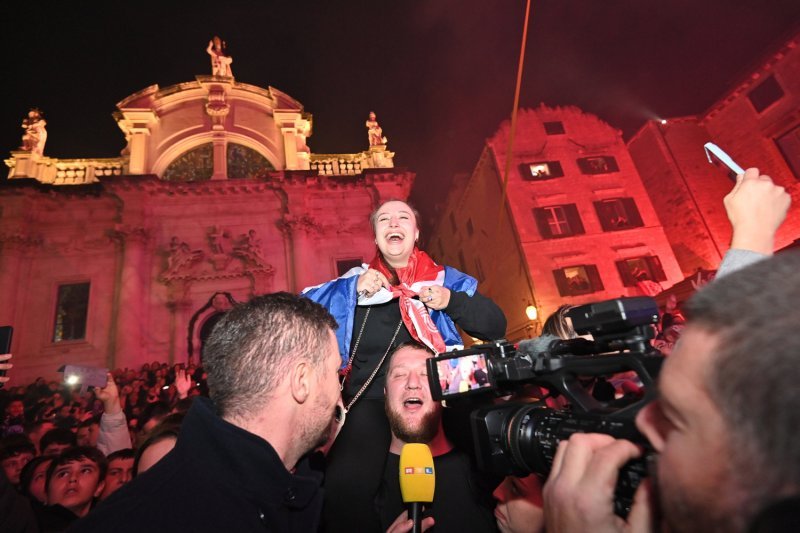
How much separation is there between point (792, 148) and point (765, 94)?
2.86 meters

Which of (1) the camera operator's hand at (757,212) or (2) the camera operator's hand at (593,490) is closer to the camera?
(2) the camera operator's hand at (593,490)

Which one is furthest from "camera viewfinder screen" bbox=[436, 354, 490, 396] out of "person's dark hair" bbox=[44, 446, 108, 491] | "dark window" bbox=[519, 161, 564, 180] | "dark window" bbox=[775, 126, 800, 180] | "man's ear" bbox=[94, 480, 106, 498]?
"dark window" bbox=[775, 126, 800, 180]

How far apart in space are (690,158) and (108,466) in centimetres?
2746

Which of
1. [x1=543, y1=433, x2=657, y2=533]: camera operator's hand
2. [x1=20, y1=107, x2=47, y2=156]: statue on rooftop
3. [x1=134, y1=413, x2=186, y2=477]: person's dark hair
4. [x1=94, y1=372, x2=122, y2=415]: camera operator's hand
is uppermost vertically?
[x1=20, y1=107, x2=47, y2=156]: statue on rooftop

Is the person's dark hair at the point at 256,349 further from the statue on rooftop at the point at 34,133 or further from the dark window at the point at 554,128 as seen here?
the dark window at the point at 554,128

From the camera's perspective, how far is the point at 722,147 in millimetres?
20250

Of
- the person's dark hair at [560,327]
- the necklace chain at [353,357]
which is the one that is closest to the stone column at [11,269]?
the necklace chain at [353,357]

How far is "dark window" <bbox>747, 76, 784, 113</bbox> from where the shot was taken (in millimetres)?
17500

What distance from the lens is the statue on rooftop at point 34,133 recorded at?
746 inches

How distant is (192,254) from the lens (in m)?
17.6

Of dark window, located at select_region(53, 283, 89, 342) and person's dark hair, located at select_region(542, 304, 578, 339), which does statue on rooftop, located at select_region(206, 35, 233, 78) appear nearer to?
dark window, located at select_region(53, 283, 89, 342)

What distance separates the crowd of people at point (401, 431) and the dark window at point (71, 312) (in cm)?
1437

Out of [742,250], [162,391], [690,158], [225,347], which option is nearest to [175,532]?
[225,347]

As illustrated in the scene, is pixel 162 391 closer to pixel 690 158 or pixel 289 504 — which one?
pixel 289 504
